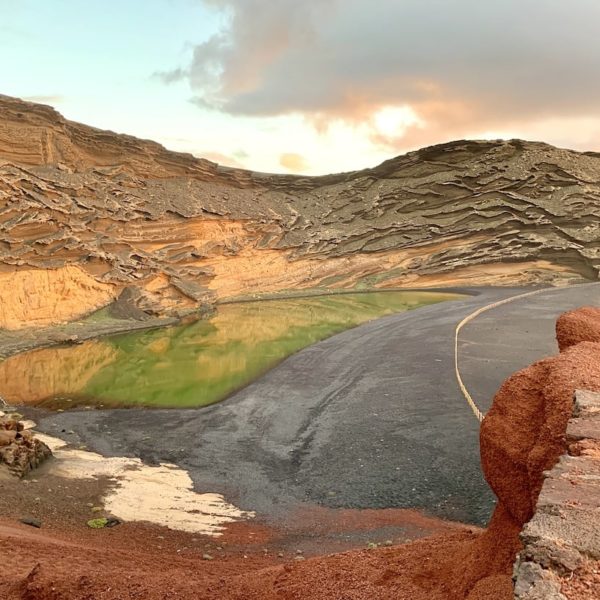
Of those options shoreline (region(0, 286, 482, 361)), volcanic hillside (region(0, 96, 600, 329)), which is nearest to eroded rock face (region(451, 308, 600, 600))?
shoreline (region(0, 286, 482, 361))

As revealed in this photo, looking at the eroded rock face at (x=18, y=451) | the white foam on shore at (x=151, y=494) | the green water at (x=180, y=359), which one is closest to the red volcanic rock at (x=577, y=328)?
the white foam on shore at (x=151, y=494)

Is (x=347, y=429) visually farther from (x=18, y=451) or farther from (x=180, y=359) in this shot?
(x=180, y=359)

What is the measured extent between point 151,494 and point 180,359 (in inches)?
580

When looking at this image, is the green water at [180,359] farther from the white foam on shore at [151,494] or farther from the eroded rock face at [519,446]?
the eroded rock face at [519,446]

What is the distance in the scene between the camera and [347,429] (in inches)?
623

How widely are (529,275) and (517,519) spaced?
1727 inches

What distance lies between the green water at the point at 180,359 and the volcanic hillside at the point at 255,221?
6278 mm

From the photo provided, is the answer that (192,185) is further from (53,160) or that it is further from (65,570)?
(65,570)

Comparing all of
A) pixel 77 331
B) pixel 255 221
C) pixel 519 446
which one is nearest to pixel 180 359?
pixel 77 331

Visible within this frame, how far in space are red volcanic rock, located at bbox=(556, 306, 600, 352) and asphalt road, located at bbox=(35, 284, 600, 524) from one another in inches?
154

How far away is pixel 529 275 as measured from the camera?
45.6m

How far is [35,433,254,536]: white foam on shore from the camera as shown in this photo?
11195mm

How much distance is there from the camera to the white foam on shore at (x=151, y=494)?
11.2 m

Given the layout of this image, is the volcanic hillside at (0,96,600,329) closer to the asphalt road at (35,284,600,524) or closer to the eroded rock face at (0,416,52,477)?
the asphalt road at (35,284,600,524)
